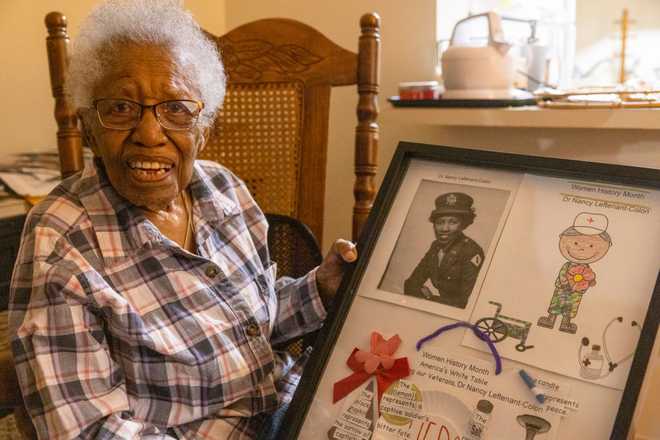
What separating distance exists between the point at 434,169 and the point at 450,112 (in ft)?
1.88

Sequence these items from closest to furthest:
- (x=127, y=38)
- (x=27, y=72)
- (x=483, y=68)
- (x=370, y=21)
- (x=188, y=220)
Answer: (x=127, y=38), (x=188, y=220), (x=370, y=21), (x=483, y=68), (x=27, y=72)

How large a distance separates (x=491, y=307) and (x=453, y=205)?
168 mm

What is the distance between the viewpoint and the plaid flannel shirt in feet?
2.85

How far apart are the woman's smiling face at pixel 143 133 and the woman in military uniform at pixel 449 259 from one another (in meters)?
0.41

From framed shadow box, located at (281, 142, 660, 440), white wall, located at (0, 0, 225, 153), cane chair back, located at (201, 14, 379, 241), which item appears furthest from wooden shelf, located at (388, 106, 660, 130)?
white wall, located at (0, 0, 225, 153)

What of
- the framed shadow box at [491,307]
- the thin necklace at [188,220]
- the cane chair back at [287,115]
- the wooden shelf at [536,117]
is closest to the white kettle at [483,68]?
the wooden shelf at [536,117]

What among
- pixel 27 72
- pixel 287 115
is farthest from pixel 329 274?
pixel 27 72

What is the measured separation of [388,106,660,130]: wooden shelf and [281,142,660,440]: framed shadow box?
1.74ft

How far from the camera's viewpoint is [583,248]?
815mm

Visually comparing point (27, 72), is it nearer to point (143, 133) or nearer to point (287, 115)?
point (287, 115)

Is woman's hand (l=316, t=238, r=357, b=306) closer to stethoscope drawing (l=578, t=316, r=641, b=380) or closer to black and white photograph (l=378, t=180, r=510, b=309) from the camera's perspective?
black and white photograph (l=378, t=180, r=510, b=309)

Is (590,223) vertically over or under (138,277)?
over

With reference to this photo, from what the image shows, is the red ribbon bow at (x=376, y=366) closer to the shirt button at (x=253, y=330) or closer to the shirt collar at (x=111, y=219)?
the shirt button at (x=253, y=330)

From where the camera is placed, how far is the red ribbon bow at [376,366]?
2.85 ft
